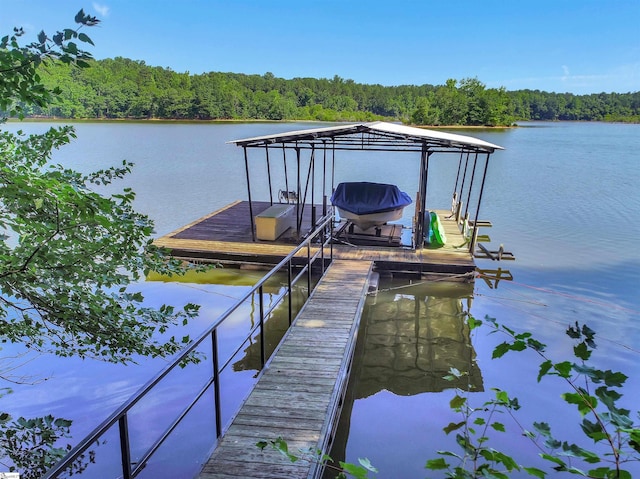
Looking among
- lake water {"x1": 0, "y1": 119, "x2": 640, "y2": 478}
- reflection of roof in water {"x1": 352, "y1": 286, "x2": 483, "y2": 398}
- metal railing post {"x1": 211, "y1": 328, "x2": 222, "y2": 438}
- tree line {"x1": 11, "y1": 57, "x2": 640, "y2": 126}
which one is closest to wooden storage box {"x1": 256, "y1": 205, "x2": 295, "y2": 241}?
lake water {"x1": 0, "y1": 119, "x2": 640, "y2": 478}

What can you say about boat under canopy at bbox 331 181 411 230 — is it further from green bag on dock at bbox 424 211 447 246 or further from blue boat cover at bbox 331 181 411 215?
green bag on dock at bbox 424 211 447 246

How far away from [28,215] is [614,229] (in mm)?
13733

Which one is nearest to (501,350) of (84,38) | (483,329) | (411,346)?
(84,38)

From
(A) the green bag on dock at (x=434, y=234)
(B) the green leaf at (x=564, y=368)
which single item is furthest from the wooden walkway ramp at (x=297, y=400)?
(A) the green bag on dock at (x=434, y=234)

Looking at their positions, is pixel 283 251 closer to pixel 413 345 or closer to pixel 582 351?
pixel 413 345

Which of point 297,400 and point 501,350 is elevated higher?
point 501,350

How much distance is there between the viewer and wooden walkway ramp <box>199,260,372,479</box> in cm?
277

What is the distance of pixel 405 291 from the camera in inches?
305

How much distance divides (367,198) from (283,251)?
2181mm

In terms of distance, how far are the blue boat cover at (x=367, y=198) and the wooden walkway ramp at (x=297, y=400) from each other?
386cm

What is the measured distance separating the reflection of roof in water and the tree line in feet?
166

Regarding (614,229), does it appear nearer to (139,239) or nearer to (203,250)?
(203,250)

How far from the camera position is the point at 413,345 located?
19.8 feet

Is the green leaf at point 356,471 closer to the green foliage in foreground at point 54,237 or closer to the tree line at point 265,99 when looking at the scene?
the green foliage in foreground at point 54,237
